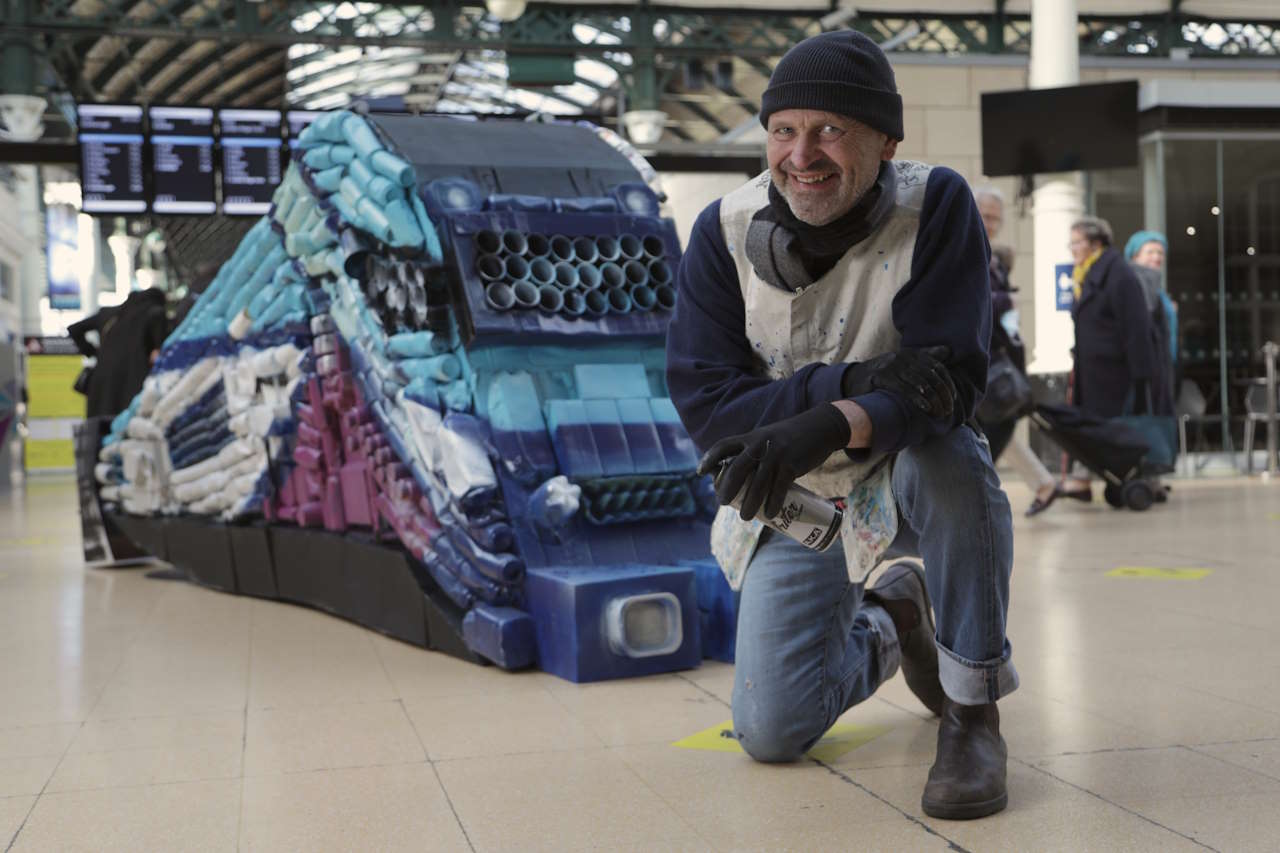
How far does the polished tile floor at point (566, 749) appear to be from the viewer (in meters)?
2.20

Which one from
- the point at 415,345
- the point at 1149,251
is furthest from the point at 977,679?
the point at 1149,251

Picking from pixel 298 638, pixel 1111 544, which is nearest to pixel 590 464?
pixel 298 638

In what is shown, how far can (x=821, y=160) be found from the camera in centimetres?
225

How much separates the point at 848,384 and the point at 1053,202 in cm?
1063

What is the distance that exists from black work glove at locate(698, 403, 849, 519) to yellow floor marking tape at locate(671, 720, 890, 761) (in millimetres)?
715

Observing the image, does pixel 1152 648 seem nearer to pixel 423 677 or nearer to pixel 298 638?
pixel 423 677

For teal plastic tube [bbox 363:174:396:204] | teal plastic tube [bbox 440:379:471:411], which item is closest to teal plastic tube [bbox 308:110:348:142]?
teal plastic tube [bbox 363:174:396:204]

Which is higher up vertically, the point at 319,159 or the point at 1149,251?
the point at 319,159

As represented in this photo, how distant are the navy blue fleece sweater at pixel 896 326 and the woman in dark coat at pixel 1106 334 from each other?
19.2 feet

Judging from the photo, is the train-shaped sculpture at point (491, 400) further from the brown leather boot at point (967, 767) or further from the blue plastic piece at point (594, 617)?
the brown leather boot at point (967, 767)

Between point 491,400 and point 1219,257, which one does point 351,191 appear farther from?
point 1219,257

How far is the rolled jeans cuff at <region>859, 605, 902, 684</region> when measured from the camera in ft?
8.77

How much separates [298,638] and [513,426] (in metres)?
1.04

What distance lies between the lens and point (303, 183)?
451 cm
